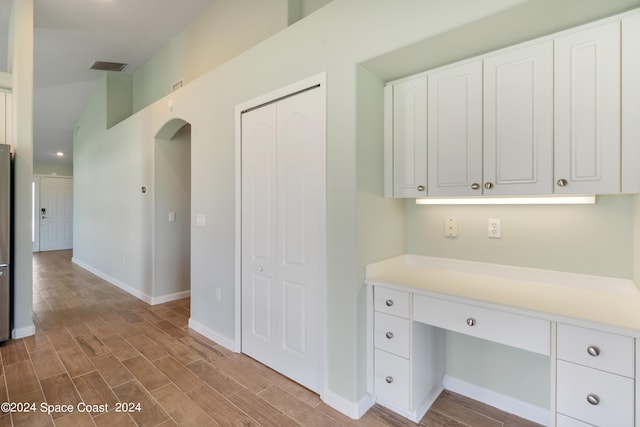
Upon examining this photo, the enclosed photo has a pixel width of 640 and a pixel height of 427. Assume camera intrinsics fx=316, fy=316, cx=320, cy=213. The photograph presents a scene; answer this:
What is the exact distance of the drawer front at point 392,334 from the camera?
1896 millimetres

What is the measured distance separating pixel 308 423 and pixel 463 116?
207 centimetres

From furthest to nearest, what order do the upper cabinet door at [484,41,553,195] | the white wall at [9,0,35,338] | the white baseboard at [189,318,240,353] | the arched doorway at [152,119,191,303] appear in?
the arched doorway at [152,119,191,303]
the white wall at [9,0,35,338]
the white baseboard at [189,318,240,353]
the upper cabinet door at [484,41,553,195]

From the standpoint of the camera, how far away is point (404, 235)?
7.94ft

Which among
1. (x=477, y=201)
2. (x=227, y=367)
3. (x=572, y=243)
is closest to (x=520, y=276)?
(x=572, y=243)

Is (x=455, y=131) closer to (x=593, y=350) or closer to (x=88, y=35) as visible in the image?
(x=593, y=350)

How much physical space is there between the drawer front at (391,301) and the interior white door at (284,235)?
1.29 feet

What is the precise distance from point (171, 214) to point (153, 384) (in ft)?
8.06

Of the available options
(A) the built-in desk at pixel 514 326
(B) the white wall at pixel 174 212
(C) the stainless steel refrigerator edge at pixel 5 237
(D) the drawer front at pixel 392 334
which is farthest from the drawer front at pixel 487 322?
(C) the stainless steel refrigerator edge at pixel 5 237

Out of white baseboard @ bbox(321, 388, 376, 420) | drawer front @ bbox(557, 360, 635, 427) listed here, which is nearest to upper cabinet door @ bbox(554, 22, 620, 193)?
drawer front @ bbox(557, 360, 635, 427)

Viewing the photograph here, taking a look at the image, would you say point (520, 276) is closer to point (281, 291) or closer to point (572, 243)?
point (572, 243)

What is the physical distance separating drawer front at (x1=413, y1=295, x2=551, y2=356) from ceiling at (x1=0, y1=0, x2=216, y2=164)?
3965mm

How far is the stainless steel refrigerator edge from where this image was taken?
2975 millimetres

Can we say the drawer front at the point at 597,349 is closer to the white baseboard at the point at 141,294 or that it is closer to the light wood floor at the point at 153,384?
the light wood floor at the point at 153,384

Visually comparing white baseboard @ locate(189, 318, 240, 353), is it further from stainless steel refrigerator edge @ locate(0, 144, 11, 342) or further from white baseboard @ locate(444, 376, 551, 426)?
white baseboard @ locate(444, 376, 551, 426)
